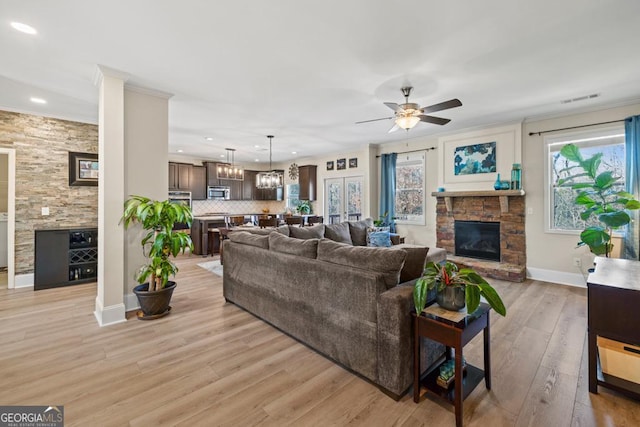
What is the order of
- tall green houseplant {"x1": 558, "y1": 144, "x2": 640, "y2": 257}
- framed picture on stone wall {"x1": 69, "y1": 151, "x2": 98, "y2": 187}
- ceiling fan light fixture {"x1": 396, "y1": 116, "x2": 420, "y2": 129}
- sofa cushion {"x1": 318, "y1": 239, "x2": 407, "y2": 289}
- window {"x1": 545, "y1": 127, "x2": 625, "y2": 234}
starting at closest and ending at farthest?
sofa cushion {"x1": 318, "y1": 239, "x2": 407, "y2": 289} → ceiling fan light fixture {"x1": 396, "y1": 116, "x2": 420, "y2": 129} → tall green houseplant {"x1": 558, "y1": 144, "x2": 640, "y2": 257} → window {"x1": 545, "y1": 127, "x2": 625, "y2": 234} → framed picture on stone wall {"x1": 69, "y1": 151, "x2": 98, "y2": 187}

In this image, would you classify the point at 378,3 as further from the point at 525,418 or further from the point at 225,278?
the point at 225,278

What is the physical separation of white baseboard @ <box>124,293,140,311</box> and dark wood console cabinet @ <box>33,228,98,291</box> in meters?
1.96

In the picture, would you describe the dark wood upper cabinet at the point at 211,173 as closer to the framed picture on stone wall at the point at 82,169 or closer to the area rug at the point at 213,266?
the area rug at the point at 213,266

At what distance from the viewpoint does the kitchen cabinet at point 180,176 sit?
7583mm

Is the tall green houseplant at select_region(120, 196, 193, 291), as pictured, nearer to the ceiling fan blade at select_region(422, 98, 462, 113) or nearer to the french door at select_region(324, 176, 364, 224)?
the ceiling fan blade at select_region(422, 98, 462, 113)

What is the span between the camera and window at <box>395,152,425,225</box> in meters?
6.35

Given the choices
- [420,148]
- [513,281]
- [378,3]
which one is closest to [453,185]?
[420,148]

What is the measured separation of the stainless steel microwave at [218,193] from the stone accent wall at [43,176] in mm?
3544

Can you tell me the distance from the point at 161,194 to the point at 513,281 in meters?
5.61

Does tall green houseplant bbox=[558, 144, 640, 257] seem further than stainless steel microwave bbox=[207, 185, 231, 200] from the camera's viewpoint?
No

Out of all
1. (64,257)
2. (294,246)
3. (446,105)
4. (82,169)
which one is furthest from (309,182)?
(294,246)

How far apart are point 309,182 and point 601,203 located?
6.35m

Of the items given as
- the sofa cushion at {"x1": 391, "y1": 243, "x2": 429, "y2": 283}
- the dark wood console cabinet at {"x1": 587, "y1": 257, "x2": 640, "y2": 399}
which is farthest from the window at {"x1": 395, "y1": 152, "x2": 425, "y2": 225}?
the dark wood console cabinet at {"x1": 587, "y1": 257, "x2": 640, "y2": 399}

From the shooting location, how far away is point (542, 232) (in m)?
4.75
